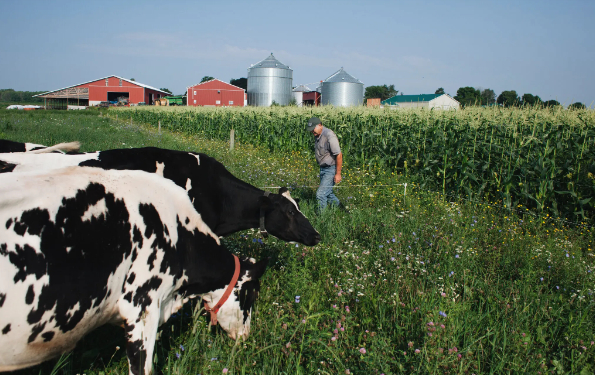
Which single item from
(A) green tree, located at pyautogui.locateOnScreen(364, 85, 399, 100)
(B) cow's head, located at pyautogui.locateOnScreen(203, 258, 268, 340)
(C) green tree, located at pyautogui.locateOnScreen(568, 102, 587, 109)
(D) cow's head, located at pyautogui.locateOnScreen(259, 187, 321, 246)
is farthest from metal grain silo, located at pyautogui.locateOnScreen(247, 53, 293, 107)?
(A) green tree, located at pyautogui.locateOnScreen(364, 85, 399, 100)

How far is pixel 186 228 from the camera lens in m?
3.21

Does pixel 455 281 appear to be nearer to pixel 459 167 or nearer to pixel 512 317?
pixel 512 317

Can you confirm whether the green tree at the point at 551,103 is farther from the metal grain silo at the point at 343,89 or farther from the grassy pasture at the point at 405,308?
the metal grain silo at the point at 343,89

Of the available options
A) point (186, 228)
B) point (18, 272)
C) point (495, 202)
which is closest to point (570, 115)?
point (495, 202)

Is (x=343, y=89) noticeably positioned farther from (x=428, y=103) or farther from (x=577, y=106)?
(x=577, y=106)

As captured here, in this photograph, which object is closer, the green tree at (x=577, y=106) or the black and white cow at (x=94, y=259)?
the black and white cow at (x=94, y=259)

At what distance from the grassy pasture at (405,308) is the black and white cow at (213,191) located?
1.38 feet

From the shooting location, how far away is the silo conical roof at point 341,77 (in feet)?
122

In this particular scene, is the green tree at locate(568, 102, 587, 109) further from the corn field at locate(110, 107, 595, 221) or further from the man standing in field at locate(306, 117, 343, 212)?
the man standing in field at locate(306, 117, 343, 212)

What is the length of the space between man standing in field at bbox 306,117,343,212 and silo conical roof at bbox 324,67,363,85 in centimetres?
3055

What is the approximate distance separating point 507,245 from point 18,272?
18.4 feet

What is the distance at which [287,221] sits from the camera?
477cm

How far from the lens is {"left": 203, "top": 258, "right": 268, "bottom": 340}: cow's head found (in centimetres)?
353

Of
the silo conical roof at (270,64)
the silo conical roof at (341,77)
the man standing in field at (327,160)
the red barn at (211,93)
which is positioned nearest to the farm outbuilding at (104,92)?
the red barn at (211,93)
